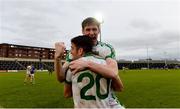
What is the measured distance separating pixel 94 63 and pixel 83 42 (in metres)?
0.25

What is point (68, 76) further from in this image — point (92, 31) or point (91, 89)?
point (92, 31)

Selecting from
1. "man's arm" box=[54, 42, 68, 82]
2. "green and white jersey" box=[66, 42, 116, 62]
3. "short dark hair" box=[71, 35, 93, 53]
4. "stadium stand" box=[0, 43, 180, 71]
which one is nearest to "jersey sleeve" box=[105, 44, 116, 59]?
"green and white jersey" box=[66, 42, 116, 62]

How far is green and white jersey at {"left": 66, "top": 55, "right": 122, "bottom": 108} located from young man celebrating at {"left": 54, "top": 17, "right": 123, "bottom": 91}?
77 mm

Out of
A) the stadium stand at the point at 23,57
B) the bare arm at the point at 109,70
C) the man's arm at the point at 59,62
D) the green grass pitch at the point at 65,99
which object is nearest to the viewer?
the bare arm at the point at 109,70

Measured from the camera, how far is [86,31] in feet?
14.0

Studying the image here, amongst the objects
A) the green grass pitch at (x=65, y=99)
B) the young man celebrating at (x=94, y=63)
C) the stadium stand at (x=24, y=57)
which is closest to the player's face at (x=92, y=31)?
the young man celebrating at (x=94, y=63)

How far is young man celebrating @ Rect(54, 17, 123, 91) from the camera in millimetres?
3848

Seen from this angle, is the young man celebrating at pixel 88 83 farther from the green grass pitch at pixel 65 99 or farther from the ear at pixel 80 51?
the green grass pitch at pixel 65 99

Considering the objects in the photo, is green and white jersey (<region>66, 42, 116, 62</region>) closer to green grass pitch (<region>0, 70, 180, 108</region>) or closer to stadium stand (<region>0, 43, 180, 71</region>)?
green grass pitch (<region>0, 70, 180, 108</region>)

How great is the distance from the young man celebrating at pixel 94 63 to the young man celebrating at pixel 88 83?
6 cm

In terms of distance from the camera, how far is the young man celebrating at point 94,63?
385cm

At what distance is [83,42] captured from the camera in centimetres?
381

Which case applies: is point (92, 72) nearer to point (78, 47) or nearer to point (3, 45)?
point (78, 47)

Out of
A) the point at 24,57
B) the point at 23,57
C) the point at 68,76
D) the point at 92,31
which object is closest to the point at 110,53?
the point at 92,31
